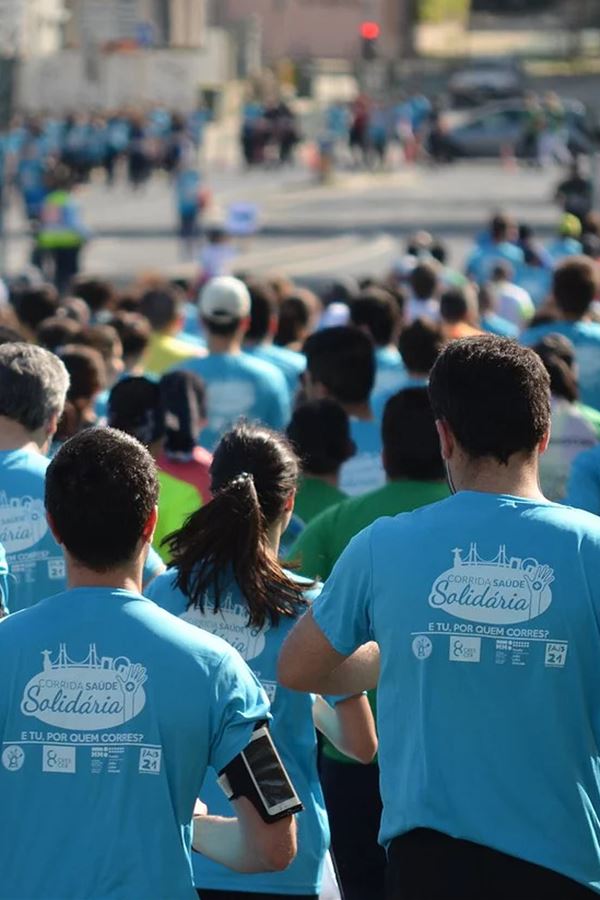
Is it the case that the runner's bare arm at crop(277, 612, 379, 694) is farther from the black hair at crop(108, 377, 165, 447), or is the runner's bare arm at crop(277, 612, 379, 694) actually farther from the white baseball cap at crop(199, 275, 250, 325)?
the white baseball cap at crop(199, 275, 250, 325)

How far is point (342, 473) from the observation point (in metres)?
7.30

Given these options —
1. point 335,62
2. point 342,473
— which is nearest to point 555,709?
point 342,473

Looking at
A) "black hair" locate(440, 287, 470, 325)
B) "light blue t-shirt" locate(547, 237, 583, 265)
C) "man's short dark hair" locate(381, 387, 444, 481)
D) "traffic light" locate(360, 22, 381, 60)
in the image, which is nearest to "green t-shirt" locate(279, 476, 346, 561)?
"man's short dark hair" locate(381, 387, 444, 481)

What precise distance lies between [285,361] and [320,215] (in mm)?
32811

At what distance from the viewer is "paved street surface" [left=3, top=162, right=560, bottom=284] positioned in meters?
33.1

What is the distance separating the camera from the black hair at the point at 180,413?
7105mm

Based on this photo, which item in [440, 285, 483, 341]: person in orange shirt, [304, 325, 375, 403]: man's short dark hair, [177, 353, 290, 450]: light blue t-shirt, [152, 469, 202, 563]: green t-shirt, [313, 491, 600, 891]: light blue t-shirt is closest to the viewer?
[313, 491, 600, 891]: light blue t-shirt

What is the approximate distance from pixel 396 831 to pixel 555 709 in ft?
1.37

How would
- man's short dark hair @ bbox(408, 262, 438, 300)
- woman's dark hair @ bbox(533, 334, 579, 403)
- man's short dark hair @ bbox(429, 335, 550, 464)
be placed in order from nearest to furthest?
1. man's short dark hair @ bbox(429, 335, 550, 464)
2. woman's dark hair @ bbox(533, 334, 579, 403)
3. man's short dark hair @ bbox(408, 262, 438, 300)

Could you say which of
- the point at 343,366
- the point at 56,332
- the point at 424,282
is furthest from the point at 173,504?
the point at 424,282

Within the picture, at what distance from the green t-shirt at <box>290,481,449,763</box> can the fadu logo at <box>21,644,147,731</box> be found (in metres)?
1.75

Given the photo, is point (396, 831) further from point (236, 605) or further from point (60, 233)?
point (60, 233)

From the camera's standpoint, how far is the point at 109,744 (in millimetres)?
3840

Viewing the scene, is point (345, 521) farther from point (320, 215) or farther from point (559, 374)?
point (320, 215)
